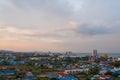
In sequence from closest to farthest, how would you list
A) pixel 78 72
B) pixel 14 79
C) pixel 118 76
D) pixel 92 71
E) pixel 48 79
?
pixel 48 79
pixel 14 79
pixel 118 76
pixel 92 71
pixel 78 72

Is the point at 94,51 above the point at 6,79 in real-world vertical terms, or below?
above

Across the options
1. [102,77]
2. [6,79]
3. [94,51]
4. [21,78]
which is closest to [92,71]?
[102,77]

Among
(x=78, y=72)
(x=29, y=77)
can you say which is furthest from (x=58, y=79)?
(x=78, y=72)

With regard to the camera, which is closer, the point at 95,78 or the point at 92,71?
the point at 95,78

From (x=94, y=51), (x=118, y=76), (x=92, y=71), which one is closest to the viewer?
(x=118, y=76)

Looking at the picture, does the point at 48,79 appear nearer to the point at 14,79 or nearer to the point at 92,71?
the point at 14,79

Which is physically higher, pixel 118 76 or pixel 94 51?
pixel 94 51

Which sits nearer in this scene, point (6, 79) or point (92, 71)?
point (6, 79)

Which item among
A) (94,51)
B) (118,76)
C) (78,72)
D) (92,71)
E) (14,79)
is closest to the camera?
(14,79)

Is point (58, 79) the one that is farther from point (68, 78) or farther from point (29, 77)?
point (29, 77)

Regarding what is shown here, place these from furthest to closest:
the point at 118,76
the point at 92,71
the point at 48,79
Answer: the point at 92,71 < the point at 118,76 < the point at 48,79

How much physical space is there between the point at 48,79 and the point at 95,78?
10.2 ft

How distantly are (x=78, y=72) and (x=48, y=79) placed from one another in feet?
21.9

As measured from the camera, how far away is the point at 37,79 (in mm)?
15812
